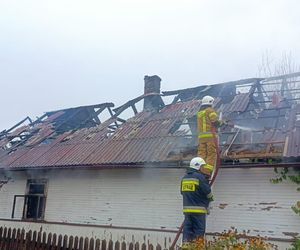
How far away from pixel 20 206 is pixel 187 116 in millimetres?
5789

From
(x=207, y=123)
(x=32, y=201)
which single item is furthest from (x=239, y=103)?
(x=32, y=201)

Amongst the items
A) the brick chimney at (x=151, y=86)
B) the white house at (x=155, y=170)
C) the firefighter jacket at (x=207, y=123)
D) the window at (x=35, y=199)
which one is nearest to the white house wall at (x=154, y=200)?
the white house at (x=155, y=170)

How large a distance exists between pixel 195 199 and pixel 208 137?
1154 mm

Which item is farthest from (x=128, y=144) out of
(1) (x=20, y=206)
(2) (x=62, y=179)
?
(1) (x=20, y=206)

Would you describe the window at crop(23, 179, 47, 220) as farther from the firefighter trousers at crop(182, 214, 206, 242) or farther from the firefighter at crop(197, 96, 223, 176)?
the firefighter at crop(197, 96, 223, 176)

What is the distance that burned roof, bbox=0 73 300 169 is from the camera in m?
7.75

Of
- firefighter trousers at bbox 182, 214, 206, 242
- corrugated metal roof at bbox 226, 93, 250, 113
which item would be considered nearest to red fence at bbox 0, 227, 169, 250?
firefighter trousers at bbox 182, 214, 206, 242

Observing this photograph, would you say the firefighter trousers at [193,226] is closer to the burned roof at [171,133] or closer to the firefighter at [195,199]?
the firefighter at [195,199]

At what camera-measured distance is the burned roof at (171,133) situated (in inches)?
305

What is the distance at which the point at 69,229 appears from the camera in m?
10.4

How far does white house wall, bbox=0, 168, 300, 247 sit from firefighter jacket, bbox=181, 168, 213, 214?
1115mm

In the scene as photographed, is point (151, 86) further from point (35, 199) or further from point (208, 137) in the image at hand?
point (208, 137)

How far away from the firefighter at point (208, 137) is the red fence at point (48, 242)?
182cm

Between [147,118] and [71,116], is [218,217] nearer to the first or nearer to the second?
[147,118]
